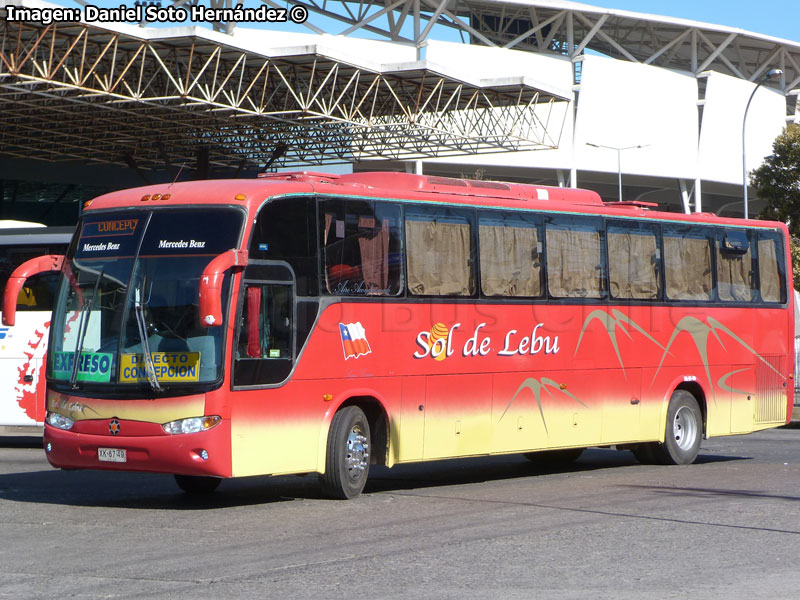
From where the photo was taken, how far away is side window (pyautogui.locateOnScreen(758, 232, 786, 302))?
18188mm

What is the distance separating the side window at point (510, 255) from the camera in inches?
559

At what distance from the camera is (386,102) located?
123 feet

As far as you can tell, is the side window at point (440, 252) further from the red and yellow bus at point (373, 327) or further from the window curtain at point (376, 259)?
the window curtain at point (376, 259)

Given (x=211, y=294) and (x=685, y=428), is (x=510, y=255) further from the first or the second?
(x=211, y=294)

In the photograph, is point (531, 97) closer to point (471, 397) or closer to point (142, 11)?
point (142, 11)

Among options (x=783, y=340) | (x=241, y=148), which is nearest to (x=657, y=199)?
(x=241, y=148)

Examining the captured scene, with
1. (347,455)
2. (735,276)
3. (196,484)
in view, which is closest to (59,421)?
(196,484)

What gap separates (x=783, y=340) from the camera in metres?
18.5

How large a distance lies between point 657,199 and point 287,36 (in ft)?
129

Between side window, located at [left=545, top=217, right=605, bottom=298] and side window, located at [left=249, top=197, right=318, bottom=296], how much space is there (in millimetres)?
3742

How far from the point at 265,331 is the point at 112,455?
1822 millimetres

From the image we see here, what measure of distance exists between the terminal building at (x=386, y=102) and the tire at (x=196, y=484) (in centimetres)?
621

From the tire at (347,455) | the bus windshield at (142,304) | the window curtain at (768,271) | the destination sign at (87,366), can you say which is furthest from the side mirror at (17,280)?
the window curtain at (768,271)

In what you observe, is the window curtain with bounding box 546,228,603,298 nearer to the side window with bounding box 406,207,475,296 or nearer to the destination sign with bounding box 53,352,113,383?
the side window with bounding box 406,207,475,296
